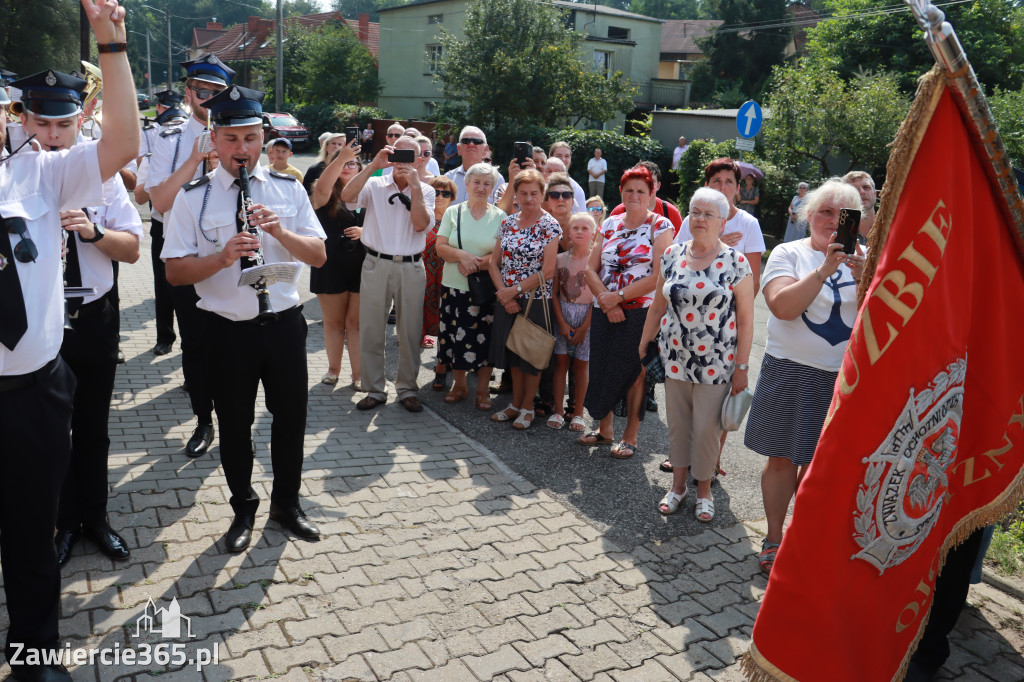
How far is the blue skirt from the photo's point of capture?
428cm

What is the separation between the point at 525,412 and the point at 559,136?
23.0m

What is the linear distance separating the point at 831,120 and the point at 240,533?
58.7 feet

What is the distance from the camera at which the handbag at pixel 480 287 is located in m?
6.80

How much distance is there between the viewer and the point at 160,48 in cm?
10375

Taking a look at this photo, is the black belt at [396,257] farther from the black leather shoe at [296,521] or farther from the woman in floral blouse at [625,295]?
the black leather shoe at [296,521]

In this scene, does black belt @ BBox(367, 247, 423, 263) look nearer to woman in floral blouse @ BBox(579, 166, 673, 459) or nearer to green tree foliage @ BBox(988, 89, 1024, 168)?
woman in floral blouse @ BBox(579, 166, 673, 459)

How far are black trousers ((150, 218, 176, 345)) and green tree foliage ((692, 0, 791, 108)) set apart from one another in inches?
1794

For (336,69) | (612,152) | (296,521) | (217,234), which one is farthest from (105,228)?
(336,69)

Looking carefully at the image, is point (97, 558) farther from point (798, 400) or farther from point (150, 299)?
point (150, 299)

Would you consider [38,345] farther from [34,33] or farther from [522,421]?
[34,33]

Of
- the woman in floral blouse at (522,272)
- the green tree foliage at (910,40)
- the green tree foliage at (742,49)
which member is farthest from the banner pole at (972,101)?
the green tree foliage at (742,49)

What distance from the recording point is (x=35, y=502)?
310 cm

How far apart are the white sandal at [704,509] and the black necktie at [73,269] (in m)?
3.61

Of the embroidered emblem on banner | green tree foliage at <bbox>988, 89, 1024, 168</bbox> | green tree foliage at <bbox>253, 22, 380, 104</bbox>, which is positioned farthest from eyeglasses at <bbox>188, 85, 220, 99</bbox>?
green tree foliage at <bbox>253, 22, 380, 104</bbox>
